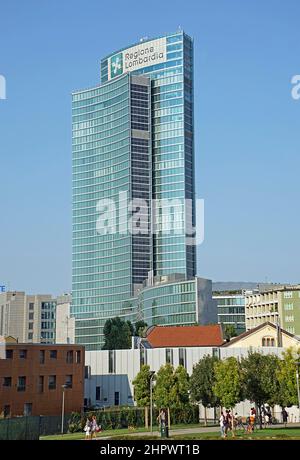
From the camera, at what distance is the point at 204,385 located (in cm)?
6594

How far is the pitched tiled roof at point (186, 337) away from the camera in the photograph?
103875 mm

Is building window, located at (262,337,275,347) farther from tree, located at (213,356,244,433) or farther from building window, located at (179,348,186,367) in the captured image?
tree, located at (213,356,244,433)

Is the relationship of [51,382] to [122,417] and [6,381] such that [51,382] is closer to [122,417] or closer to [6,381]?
[6,381]

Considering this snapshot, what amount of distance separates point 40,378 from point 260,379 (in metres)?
26.8

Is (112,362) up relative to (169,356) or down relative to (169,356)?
down

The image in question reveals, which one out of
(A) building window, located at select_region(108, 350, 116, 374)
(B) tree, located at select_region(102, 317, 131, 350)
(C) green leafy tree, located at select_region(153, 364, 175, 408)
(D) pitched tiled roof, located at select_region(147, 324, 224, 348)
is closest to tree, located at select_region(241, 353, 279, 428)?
(C) green leafy tree, located at select_region(153, 364, 175, 408)

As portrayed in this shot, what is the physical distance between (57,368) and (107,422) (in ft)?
39.8

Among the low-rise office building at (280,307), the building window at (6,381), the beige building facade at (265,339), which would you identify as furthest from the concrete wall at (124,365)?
the low-rise office building at (280,307)

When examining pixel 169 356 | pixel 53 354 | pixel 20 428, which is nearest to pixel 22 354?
pixel 53 354

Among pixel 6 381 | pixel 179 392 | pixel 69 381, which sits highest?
pixel 6 381

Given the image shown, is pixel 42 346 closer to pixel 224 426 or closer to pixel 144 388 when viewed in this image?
pixel 144 388

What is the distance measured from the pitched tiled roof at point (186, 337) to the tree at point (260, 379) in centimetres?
4186
